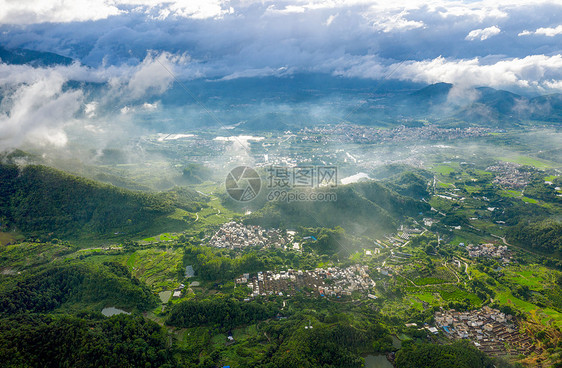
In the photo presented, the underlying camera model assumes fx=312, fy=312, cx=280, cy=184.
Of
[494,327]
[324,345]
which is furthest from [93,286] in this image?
[494,327]

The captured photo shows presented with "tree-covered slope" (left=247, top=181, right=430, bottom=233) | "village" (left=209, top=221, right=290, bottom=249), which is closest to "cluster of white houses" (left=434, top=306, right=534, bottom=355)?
"tree-covered slope" (left=247, top=181, right=430, bottom=233)

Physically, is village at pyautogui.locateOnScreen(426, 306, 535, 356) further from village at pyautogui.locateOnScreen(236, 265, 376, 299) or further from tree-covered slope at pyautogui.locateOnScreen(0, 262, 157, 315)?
tree-covered slope at pyautogui.locateOnScreen(0, 262, 157, 315)

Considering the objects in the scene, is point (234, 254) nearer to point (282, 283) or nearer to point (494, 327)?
point (282, 283)

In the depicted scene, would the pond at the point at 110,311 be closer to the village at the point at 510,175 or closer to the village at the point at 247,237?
the village at the point at 247,237

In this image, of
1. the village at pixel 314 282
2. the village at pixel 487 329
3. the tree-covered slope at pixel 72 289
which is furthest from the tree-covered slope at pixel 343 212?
the tree-covered slope at pixel 72 289

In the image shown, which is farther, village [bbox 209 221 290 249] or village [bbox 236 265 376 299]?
village [bbox 209 221 290 249]

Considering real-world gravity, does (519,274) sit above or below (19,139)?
below
